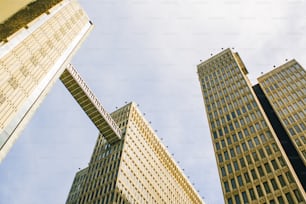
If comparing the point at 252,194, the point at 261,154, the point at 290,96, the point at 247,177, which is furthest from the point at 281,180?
the point at 290,96

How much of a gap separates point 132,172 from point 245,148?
28987 millimetres

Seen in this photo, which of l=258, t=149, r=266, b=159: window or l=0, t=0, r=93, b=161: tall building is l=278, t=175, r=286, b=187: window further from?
l=0, t=0, r=93, b=161: tall building

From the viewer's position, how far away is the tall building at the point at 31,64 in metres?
25.1

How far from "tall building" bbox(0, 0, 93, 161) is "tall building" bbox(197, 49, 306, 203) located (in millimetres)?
35830

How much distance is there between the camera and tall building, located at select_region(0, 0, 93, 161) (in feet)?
82.3

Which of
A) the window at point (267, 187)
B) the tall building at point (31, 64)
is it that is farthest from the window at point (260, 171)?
the tall building at point (31, 64)

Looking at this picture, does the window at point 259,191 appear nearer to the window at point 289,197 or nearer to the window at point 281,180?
the window at point 281,180

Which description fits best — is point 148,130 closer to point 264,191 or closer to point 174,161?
point 174,161

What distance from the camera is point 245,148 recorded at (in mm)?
54000

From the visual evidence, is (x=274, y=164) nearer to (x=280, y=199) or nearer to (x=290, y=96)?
(x=280, y=199)

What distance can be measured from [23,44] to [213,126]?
1866 inches

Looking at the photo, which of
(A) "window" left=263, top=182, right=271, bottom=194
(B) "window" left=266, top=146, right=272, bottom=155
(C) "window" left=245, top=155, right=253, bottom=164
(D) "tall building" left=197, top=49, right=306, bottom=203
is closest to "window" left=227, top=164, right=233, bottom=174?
(D) "tall building" left=197, top=49, right=306, bottom=203

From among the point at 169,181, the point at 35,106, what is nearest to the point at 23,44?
the point at 35,106

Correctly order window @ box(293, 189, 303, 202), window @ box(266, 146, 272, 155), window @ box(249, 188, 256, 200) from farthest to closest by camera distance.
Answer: window @ box(266, 146, 272, 155)
window @ box(249, 188, 256, 200)
window @ box(293, 189, 303, 202)
